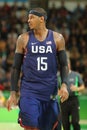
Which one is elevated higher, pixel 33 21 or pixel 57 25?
pixel 33 21

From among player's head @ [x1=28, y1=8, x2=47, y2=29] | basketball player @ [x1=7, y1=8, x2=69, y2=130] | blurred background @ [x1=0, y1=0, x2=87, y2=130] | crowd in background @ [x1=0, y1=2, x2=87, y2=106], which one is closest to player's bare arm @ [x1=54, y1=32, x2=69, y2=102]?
basketball player @ [x1=7, y1=8, x2=69, y2=130]

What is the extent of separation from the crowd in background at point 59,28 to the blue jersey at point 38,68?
29.8 ft

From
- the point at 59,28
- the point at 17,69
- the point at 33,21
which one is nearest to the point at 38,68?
the point at 17,69

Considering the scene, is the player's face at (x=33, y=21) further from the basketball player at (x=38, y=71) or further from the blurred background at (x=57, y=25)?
the blurred background at (x=57, y=25)

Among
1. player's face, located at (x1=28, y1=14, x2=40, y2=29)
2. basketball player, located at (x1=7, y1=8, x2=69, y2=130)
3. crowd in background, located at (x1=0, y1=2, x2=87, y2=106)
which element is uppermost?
player's face, located at (x1=28, y1=14, x2=40, y2=29)

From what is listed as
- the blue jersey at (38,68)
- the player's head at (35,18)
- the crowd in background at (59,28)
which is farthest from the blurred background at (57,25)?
the blue jersey at (38,68)

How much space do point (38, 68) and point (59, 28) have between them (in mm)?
11303

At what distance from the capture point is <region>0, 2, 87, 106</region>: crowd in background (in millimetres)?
15625

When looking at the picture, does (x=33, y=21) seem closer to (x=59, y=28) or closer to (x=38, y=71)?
(x=38, y=71)

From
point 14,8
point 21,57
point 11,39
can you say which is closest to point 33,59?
point 21,57

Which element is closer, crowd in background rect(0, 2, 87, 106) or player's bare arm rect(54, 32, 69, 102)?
player's bare arm rect(54, 32, 69, 102)

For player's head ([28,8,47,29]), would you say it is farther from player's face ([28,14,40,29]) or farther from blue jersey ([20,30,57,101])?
blue jersey ([20,30,57,101])

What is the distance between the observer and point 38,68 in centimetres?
591

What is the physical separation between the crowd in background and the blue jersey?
29.8ft
